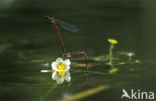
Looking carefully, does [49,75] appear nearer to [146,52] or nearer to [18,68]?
[18,68]

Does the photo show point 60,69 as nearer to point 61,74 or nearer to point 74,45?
point 61,74

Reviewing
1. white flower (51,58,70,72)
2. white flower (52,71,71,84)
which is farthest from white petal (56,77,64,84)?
white flower (51,58,70,72)

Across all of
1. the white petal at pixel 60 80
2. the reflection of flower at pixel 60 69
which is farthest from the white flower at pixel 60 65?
the white petal at pixel 60 80

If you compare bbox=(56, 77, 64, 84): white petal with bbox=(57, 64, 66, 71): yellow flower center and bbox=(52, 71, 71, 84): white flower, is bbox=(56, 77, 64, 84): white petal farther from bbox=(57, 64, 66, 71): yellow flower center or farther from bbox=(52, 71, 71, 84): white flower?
bbox=(57, 64, 66, 71): yellow flower center

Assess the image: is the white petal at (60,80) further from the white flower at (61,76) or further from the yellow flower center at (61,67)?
the yellow flower center at (61,67)

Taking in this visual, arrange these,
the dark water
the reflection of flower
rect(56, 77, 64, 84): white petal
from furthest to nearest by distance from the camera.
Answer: the reflection of flower → rect(56, 77, 64, 84): white petal → the dark water

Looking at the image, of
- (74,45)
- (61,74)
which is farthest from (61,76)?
(74,45)
